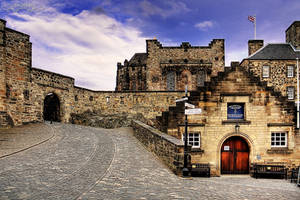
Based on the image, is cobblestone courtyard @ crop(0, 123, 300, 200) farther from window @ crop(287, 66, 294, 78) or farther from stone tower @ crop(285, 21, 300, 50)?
stone tower @ crop(285, 21, 300, 50)

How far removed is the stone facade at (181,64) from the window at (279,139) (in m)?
19.8

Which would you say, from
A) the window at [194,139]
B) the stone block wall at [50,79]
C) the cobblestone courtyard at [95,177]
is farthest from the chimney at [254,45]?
Answer: the cobblestone courtyard at [95,177]

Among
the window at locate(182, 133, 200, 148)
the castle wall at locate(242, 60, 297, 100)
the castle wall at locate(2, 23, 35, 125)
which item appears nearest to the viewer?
the window at locate(182, 133, 200, 148)

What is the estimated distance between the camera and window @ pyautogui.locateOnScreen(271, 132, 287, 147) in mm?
15319

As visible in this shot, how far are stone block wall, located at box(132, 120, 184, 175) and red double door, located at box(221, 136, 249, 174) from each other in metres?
4.99

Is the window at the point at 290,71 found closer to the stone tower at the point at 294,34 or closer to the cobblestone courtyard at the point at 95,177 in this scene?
the stone tower at the point at 294,34

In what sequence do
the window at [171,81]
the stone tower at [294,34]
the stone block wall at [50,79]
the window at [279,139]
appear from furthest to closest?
the window at [171,81]
the stone tower at [294,34]
the stone block wall at [50,79]
the window at [279,139]

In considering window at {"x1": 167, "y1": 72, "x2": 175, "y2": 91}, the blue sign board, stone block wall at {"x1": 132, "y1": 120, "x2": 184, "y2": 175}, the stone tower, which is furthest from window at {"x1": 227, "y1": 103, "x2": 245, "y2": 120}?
the stone tower

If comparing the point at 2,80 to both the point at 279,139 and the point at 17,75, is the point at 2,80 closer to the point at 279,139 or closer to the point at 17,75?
the point at 17,75

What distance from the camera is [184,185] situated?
26.3 ft

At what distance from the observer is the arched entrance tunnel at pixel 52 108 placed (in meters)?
22.9

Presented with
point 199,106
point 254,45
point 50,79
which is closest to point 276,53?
point 254,45

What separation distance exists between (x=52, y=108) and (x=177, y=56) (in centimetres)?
1961

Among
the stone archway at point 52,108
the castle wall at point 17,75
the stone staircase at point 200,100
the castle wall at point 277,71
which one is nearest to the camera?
the stone staircase at point 200,100
